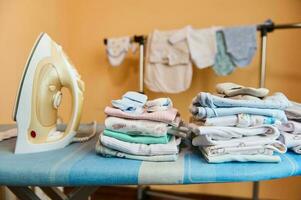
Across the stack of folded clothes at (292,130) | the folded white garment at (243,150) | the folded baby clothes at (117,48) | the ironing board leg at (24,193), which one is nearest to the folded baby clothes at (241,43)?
the folded baby clothes at (117,48)

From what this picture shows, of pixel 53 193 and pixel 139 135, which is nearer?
pixel 139 135

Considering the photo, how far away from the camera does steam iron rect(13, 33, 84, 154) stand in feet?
1.87

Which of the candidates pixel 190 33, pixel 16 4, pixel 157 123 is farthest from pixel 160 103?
pixel 16 4

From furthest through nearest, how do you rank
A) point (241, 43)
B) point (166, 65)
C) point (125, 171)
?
point (166, 65), point (241, 43), point (125, 171)

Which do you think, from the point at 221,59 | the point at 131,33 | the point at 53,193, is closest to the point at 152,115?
the point at 53,193

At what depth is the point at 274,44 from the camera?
1.44 metres

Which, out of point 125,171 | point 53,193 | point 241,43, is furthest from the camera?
point 241,43

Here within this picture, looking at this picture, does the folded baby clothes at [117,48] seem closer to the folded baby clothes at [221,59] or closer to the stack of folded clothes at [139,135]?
the folded baby clothes at [221,59]

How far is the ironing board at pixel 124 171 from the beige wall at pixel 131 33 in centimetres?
76

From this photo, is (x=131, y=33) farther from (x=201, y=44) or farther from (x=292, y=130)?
(x=292, y=130)

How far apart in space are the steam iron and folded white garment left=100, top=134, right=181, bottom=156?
150 millimetres

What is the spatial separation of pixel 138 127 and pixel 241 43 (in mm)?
914

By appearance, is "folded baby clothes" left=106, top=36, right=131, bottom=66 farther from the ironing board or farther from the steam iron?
the ironing board

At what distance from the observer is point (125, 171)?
1.51 feet
